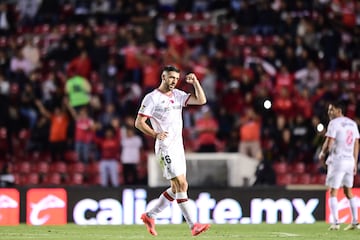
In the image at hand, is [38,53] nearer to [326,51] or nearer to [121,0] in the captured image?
[121,0]

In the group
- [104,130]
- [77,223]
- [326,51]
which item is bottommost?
[77,223]

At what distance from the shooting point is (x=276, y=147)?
25938mm

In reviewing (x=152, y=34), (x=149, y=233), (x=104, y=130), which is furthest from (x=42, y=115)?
(x=149, y=233)

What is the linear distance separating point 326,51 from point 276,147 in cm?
366

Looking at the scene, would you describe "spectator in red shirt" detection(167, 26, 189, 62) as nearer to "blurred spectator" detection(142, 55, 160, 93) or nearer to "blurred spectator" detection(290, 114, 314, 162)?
"blurred spectator" detection(142, 55, 160, 93)

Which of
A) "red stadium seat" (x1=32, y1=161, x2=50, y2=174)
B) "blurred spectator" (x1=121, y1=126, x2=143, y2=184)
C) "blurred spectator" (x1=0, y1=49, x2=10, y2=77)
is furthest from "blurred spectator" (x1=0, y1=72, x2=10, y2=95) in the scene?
"blurred spectator" (x1=121, y1=126, x2=143, y2=184)

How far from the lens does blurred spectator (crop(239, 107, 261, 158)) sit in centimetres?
2545

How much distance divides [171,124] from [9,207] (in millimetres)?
6339

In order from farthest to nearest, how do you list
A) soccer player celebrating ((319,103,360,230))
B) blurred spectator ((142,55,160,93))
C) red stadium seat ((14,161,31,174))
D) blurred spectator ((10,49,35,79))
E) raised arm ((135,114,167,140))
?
blurred spectator ((10,49,35,79)), blurred spectator ((142,55,160,93)), red stadium seat ((14,161,31,174)), soccer player celebrating ((319,103,360,230)), raised arm ((135,114,167,140))

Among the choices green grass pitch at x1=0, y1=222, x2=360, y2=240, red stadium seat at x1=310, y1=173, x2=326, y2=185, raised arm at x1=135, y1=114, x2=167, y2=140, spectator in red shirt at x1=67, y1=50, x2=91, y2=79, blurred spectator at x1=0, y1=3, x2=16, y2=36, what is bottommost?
green grass pitch at x1=0, y1=222, x2=360, y2=240

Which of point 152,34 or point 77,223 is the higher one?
point 152,34

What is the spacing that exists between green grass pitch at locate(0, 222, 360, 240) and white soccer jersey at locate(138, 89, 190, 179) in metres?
1.02

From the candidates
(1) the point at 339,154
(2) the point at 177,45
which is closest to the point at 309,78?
(2) the point at 177,45

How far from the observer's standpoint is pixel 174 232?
1775cm
